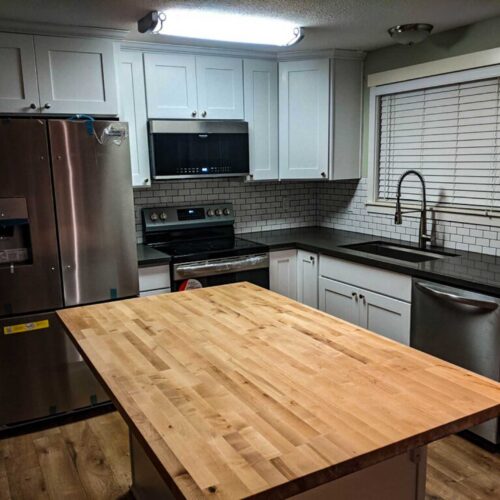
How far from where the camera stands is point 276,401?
4.35 ft

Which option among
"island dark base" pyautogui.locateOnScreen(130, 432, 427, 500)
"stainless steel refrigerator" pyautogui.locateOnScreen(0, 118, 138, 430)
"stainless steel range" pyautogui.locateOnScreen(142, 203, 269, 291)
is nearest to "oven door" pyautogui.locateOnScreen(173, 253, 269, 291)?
"stainless steel range" pyautogui.locateOnScreen(142, 203, 269, 291)

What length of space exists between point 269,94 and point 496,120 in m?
1.63

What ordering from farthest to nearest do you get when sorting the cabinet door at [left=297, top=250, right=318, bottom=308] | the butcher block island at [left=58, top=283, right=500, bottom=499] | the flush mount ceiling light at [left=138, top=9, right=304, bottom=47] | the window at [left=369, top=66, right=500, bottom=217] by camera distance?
the cabinet door at [left=297, top=250, right=318, bottom=308] → the window at [left=369, top=66, right=500, bottom=217] → the flush mount ceiling light at [left=138, top=9, right=304, bottom=47] → the butcher block island at [left=58, top=283, right=500, bottom=499]

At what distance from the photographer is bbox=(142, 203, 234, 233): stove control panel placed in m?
3.86

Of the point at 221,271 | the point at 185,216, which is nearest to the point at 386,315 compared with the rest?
the point at 221,271

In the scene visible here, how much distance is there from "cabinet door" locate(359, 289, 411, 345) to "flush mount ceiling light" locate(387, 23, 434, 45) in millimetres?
1596

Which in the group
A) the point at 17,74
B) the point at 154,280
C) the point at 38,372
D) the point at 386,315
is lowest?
the point at 38,372

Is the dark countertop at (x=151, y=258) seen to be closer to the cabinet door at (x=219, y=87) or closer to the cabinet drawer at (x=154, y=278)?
the cabinet drawer at (x=154, y=278)

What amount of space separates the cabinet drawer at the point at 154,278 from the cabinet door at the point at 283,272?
2.74ft

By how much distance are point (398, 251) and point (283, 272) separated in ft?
2.81

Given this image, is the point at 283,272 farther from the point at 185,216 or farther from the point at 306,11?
the point at 306,11

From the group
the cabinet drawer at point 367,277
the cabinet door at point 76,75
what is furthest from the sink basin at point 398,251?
the cabinet door at point 76,75

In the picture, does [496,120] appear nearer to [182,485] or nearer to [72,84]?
[72,84]

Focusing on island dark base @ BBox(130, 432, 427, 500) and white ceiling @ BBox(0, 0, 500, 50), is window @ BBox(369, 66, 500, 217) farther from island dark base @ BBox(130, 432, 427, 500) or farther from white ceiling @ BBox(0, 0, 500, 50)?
island dark base @ BBox(130, 432, 427, 500)
